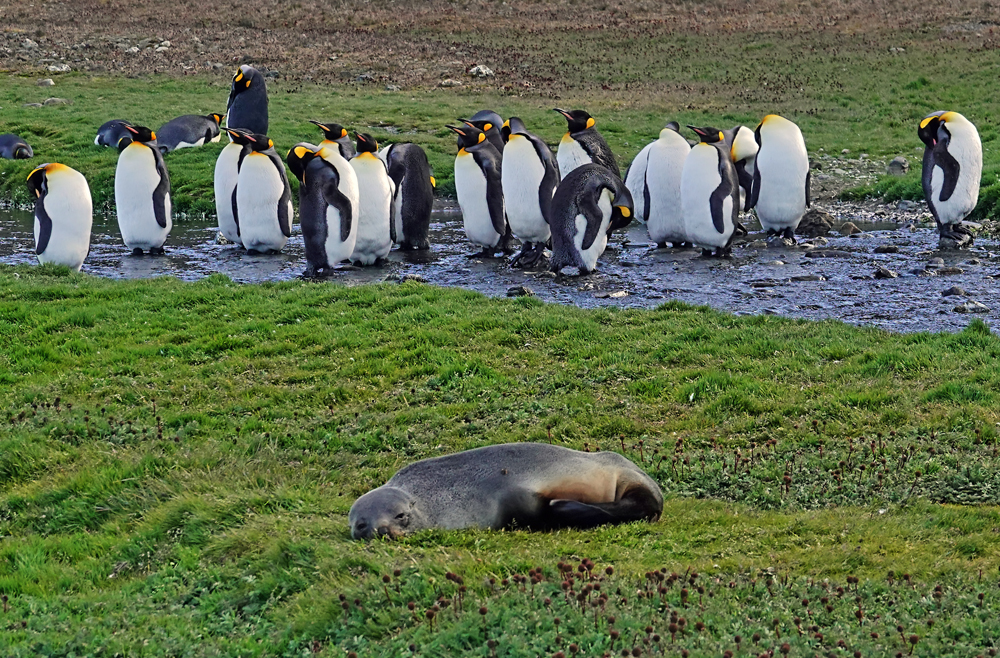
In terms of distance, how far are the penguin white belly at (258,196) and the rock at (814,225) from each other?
7.33m

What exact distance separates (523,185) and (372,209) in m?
1.92

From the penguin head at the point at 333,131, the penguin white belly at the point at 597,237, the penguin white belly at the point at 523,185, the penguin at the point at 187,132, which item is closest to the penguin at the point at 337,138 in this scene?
the penguin head at the point at 333,131

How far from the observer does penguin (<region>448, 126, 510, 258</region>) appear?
14.7m

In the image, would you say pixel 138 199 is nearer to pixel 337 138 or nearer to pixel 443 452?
pixel 337 138

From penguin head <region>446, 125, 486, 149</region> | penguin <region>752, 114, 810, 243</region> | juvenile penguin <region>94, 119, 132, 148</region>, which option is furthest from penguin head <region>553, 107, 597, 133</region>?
juvenile penguin <region>94, 119, 132, 148</region>

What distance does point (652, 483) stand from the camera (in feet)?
19.6

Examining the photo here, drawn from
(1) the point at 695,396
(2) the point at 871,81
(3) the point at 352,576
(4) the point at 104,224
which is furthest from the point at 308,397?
(2) the point at 871,81

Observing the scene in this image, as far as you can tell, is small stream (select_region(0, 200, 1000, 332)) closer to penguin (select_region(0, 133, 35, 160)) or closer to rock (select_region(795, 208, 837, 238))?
rock (select_region(795, 208, 837, 238))

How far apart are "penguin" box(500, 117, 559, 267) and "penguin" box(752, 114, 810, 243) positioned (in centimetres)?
302

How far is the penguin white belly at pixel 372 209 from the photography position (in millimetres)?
13977

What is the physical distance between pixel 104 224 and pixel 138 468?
1202cm

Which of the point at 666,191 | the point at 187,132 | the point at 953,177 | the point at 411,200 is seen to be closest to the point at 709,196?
the point at 666,191

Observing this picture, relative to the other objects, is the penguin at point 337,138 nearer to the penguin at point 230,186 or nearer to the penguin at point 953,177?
the penguin at point 230,186

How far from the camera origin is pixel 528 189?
14117 mm
